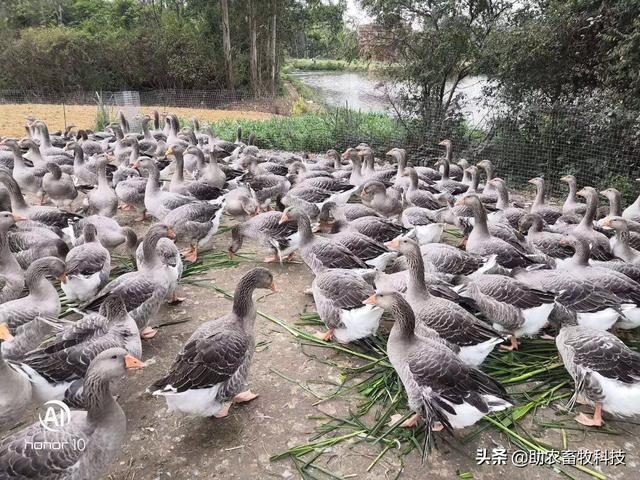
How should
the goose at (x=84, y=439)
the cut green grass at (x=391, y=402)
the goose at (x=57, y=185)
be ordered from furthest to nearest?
the goose at (x=57, y=185)
the cut green grass at (x=391, y=402)
the goose at (x=84, y=439)

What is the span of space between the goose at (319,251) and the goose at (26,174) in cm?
742

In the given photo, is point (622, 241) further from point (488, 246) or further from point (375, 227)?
point (375, 227)

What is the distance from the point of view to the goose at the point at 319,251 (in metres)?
6.91

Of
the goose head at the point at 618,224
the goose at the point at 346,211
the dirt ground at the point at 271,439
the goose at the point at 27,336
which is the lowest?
the dirt ground at the point at 271,439

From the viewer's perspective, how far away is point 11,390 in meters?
4.11

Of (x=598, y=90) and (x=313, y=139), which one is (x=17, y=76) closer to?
(x=313, y=139)

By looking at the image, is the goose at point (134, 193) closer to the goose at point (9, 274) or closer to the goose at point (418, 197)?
the goose at point (9, 274)

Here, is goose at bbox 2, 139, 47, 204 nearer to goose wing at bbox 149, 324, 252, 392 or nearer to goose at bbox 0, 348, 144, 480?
goose wing at bbox 149, 324, 252, 392

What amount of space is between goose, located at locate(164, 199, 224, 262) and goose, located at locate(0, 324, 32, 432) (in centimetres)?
417

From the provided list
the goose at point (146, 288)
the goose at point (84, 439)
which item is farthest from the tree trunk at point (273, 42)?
the goose at point (84, 439)

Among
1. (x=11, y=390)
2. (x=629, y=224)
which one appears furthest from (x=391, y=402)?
(x=629, y=224)

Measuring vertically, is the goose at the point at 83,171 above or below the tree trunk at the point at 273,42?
below

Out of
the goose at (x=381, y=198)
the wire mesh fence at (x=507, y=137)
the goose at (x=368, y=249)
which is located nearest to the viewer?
the goose at (x=368, y=249)

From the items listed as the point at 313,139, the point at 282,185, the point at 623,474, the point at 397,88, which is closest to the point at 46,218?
the point at 282,185
